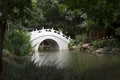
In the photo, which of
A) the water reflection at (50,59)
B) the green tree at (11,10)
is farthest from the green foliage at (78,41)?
the green tree at (11,10)

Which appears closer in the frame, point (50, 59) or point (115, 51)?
point (50, 59)

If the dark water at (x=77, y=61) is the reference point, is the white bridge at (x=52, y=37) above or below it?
above

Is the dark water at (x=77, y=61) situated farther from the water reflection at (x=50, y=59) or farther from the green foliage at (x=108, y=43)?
the green foliage at (x=108, y=43)

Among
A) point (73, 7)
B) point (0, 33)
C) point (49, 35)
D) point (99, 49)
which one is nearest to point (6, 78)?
point (0, 33)

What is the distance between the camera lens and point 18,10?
6.57 m

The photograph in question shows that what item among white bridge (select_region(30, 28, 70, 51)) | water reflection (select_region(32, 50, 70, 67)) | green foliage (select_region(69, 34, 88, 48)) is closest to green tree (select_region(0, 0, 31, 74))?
water reflection (select_region(32, 50, 70, 67))

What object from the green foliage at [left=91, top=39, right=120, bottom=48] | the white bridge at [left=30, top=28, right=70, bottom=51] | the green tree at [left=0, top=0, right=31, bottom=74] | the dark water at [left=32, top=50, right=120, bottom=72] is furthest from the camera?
the white bridge at [left=30, top=28, right=70, bottom=51]

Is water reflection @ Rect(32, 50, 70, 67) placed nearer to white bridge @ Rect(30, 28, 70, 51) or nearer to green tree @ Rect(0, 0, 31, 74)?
green tree @ Rect(0, 0, 31, 74)

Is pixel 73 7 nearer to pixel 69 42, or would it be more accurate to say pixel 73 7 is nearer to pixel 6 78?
pixel 6 78

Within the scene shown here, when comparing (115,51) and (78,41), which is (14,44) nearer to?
(115,51)

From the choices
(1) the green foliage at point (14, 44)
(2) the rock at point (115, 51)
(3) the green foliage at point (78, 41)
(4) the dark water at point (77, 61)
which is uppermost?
(3) the green foliage at point (78, 41)

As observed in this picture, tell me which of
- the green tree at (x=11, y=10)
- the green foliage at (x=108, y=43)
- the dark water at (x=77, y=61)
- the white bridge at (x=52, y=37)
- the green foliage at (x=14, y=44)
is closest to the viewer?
the green tree at (x=11, y=10)

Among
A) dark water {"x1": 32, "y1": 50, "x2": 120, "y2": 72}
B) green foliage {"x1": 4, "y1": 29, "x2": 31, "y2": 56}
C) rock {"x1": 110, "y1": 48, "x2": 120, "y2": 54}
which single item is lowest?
dark water {"x1": 32, "y1": 50, "x2": 120, "y2": 72}

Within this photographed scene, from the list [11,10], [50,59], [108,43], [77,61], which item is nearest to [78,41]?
[108,43]
